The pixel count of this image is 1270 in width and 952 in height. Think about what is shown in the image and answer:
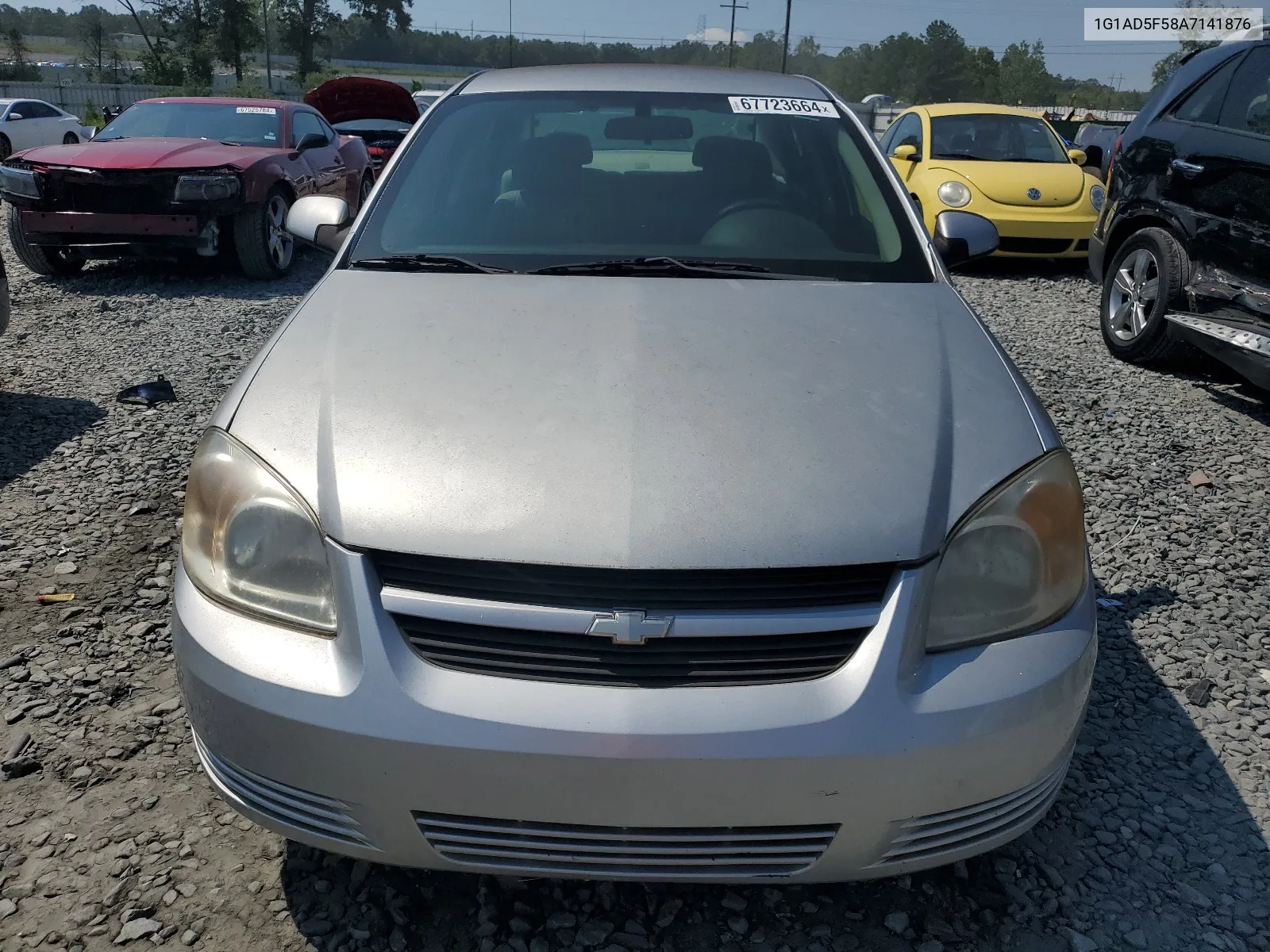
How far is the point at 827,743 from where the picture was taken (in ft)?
5.16

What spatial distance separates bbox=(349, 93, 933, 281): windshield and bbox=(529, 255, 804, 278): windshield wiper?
0.03 meters

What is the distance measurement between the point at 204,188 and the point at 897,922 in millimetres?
7259

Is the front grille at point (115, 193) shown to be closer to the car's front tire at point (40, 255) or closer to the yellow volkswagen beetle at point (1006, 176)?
the car's front tire at point (40, 255)

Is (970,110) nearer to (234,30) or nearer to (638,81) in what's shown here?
(638,81)

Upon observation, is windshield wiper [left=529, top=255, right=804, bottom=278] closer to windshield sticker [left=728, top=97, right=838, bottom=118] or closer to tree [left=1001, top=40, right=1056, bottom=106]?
windshield sticker [left=728, top=97, right=838, bottom=118]

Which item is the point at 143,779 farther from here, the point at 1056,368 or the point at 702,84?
the point at 1056,368

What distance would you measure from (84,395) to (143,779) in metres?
3.42

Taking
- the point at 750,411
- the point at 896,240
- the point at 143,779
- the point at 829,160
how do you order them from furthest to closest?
the point at 829,160, the point at 896,240, the point at 143,779, the point at 750,411

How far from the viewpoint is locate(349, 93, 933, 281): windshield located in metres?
2.73

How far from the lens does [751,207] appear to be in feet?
9.51

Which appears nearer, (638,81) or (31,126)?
(638,81)

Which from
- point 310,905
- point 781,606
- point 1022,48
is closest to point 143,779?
A: point 310,905

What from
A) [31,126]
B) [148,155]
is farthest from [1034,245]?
[31,126]

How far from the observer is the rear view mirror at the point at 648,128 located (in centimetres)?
316
